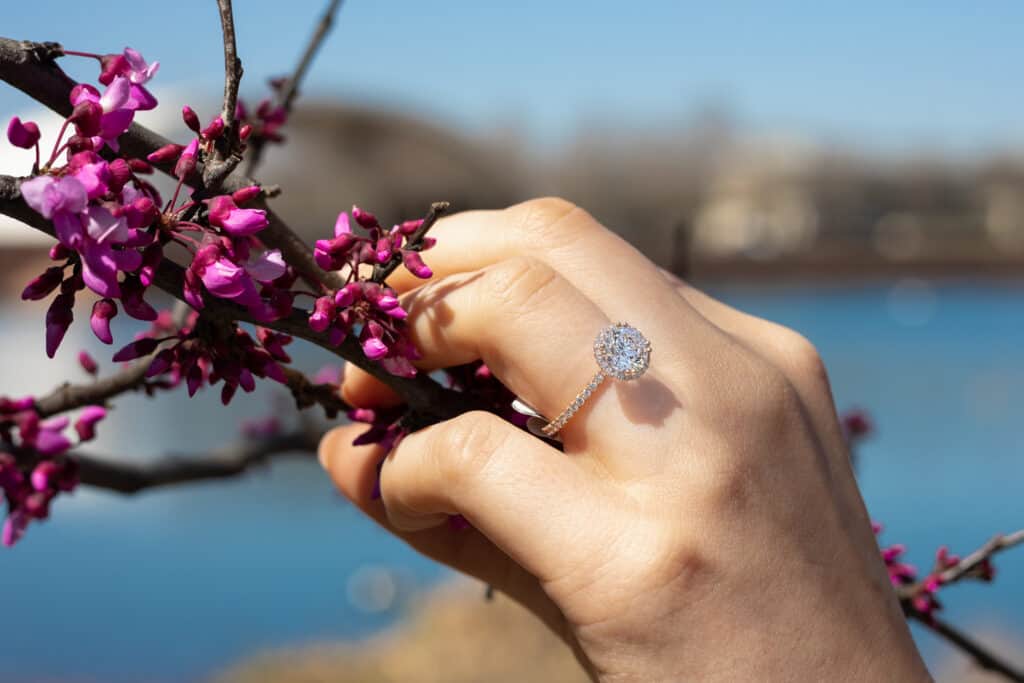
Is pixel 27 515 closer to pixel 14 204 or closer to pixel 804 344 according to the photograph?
pixel 14 204

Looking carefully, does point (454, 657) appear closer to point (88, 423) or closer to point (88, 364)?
point (88, 364)

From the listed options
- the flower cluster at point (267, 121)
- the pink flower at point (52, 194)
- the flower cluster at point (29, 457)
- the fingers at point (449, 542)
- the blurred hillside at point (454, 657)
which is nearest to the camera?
the pink flower at point (52, 194)

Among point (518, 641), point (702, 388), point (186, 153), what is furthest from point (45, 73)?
point (518, 641)

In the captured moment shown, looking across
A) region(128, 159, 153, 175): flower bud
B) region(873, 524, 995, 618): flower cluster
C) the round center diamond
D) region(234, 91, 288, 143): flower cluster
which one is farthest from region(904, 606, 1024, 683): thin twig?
region(234, 91, 288, 143): flower cluster

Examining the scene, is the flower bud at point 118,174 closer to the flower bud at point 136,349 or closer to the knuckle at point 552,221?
the flower bud at point 136,349

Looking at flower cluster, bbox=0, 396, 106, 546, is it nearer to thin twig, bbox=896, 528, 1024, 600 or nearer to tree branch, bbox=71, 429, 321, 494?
tree branch, bbox=71, 429, 321, 494

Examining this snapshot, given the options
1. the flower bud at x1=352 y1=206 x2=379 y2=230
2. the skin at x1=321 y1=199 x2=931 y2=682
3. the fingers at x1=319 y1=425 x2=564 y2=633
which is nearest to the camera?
the skin at x1=321 y1=199 x2=931 y2=682

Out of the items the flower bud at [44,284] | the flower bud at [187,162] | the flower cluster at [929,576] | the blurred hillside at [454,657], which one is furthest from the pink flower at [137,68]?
the blurred hillside at [454,657]
